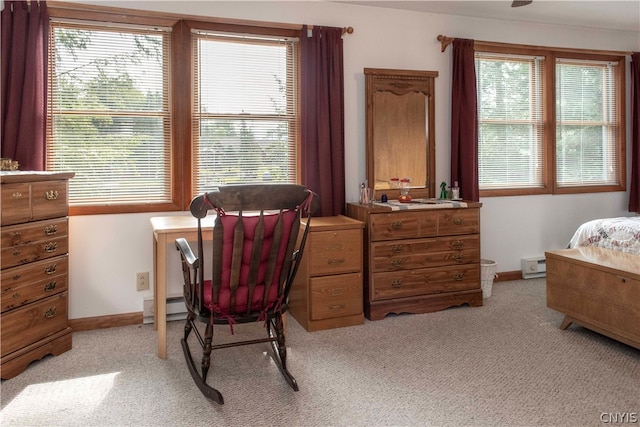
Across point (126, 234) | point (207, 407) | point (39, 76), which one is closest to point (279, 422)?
point (207, 407)

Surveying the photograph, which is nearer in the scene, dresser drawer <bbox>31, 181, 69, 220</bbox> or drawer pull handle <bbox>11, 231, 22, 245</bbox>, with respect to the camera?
drawer pull handle <bbox>11, 231, 22, 245</bbox>

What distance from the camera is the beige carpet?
2035 millimetres

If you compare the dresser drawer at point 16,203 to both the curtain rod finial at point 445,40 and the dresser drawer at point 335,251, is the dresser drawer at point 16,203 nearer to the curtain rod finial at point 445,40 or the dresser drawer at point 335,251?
the dresser drawer at point 335,251

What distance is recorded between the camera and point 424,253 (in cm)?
345

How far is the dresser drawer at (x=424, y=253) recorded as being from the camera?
335 cm

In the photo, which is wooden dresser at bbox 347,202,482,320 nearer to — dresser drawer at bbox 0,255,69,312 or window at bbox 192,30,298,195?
window at bbox 192,30,298,195

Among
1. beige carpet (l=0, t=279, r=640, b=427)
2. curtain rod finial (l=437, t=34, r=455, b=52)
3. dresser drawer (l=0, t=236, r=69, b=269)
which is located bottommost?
→ beige carpet (l=0, t=279, r=640, b=427)

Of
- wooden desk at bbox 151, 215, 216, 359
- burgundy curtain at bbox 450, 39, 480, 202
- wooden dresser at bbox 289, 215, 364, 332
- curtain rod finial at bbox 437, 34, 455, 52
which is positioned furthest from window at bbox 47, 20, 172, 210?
burgundy curtain at bbox 450, 39, 480, 202

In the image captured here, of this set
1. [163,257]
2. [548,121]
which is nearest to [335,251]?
[163,257]

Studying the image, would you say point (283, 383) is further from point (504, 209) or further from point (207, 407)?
point (504, 209)

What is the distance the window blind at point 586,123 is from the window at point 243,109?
2.70m

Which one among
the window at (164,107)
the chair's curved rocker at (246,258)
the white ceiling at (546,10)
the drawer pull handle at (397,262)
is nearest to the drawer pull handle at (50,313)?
the window at (164,107)

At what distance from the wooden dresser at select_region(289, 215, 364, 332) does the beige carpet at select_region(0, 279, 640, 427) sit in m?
0.10

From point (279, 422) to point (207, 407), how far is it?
356mm
